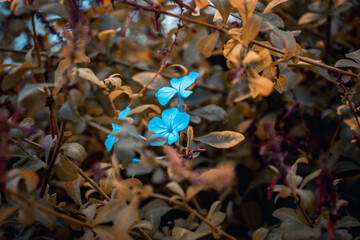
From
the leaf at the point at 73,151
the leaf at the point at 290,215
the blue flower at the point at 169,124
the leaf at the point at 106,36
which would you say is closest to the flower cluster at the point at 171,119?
the blue flower at the point at 169,124

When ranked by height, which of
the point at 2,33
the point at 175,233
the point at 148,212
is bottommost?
the point at 148,212

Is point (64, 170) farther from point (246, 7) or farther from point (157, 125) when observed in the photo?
point (246, 7)

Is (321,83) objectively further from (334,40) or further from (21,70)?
(21,70)

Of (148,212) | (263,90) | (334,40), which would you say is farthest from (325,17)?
(148,212)

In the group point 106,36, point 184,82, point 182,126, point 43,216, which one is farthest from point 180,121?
point 106,36

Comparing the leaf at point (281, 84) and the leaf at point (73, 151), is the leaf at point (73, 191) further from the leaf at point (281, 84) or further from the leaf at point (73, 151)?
the leaf at point (281, 84)

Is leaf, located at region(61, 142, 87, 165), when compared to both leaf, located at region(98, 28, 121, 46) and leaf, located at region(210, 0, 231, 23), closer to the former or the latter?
leaf, located at region(210, 0, 231, 23)

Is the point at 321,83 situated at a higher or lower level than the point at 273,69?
lower
